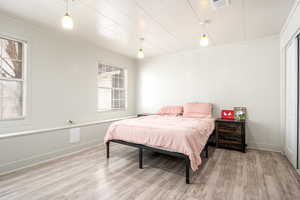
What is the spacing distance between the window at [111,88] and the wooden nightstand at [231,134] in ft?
10.1

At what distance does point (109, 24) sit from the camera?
2955 mm

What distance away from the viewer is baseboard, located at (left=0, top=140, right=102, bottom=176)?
2.52 metres

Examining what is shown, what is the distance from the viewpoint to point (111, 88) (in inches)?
190

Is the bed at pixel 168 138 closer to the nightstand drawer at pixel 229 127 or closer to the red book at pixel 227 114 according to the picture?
the nightstand drawer at pixel 229 127

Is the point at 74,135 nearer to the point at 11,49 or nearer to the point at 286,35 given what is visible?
the point at 11,49

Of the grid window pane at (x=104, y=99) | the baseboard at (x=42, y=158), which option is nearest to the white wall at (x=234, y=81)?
the grid window pane at (x=104, y=99)

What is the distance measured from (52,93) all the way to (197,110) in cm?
346

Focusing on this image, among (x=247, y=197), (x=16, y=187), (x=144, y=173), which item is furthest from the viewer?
(x=144, y=173)

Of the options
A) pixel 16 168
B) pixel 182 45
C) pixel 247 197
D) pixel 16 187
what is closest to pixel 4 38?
pixel 16 168

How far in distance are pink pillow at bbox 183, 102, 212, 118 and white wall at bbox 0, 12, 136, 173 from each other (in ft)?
7.68

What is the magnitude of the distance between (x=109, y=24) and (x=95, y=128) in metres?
2.53

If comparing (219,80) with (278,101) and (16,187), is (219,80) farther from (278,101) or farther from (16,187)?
(16,187)

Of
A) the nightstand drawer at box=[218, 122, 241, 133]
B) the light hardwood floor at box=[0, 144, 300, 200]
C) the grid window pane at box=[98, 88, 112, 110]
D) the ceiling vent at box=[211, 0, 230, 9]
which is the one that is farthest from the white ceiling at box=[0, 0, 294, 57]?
the light hardwood floor at box=[0, 144, 300, 200]

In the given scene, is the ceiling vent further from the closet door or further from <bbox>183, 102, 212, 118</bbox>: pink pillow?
<bbox>183, 102, 212, 118</bbox>: pink pillow
